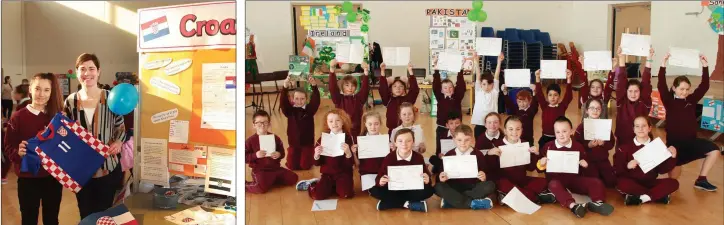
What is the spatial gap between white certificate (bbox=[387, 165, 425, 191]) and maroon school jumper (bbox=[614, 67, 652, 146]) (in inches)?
68.8

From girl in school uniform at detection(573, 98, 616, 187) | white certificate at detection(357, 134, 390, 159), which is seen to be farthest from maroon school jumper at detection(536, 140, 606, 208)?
white certificate at detection(357, 134, 390, 159)

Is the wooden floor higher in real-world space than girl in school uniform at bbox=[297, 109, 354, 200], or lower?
lower

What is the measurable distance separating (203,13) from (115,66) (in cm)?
46

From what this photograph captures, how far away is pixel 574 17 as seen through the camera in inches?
330

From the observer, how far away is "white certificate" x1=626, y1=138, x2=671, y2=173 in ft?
13.1

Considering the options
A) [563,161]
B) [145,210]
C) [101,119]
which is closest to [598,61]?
[563,161]

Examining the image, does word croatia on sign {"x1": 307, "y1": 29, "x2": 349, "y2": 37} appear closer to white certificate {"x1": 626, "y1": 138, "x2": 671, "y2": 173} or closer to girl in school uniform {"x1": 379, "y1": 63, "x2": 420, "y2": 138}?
girl in school uniform {"x1": 379, "y1": 63, "x2": 420, "y2": 138}

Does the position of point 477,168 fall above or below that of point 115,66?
below

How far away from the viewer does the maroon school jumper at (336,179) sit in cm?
410

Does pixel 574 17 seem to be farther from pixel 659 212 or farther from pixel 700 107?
pixel 659 212

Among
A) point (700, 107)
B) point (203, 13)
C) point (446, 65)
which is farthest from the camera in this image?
point (700, 107)

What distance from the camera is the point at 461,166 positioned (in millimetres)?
3777

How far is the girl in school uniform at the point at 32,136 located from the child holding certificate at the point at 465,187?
2.24 m

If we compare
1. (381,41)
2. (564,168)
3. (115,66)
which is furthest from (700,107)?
(115,66)
